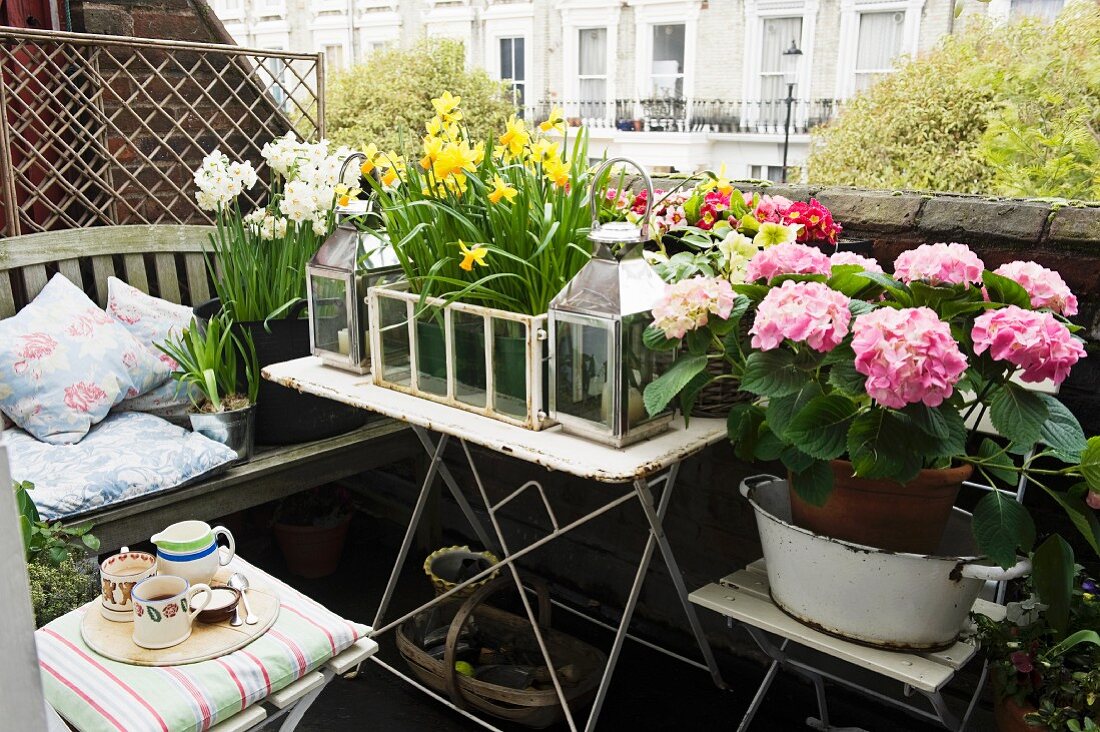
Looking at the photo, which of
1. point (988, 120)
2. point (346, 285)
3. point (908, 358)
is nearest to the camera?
point (908, 358)

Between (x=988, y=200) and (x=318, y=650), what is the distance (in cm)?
167

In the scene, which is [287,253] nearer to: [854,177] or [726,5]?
[854,177]

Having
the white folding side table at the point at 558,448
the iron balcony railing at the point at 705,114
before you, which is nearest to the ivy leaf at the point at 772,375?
the white folding side table at the point at 558,448

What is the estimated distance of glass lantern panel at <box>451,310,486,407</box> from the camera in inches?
78.4

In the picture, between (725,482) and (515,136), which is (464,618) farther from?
(515,136)

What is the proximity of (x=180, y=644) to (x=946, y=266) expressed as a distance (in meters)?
1.36

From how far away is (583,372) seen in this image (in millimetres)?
1827

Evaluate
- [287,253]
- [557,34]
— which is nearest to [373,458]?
[287,253]

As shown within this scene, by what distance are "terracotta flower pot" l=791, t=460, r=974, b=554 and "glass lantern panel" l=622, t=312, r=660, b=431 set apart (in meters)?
0.36

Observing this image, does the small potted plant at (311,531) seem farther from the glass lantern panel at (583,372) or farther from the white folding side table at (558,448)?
the glass lantern panel at (583,372)

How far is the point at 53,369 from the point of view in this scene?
8.24 feet

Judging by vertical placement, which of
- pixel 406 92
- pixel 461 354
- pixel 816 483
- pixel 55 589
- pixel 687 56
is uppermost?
pixel 687 56

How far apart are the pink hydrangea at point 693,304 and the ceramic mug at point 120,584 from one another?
37.6 inches

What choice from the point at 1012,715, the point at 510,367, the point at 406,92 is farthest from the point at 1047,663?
the point at 406,92
